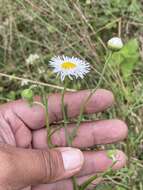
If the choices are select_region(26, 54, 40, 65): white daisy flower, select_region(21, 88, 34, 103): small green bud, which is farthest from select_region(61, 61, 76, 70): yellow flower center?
select_region(26, 54, 40, 65): white daisy flower

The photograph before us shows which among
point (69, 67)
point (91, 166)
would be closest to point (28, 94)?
point (69, 67)

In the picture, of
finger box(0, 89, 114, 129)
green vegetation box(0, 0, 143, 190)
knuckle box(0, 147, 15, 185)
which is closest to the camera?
knuckle box(0, 147, 15, 185)

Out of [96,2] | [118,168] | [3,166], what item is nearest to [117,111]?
[118,168]

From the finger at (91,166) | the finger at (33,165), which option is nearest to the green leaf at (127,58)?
the finger at (91,166)

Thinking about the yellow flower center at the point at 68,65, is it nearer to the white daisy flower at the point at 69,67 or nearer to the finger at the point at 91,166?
the white daisy flower at the point at 69,67

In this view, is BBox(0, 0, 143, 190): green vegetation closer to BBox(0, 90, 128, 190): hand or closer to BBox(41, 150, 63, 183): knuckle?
BBox(0, 90, 128, 190): hand

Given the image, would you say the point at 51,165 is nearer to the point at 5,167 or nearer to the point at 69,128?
the point at 5,167
